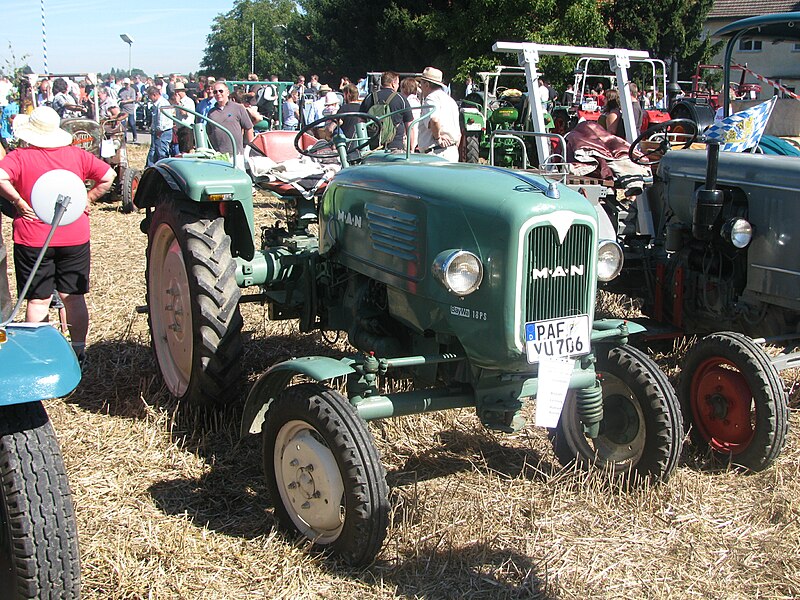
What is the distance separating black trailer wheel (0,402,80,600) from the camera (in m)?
2.25

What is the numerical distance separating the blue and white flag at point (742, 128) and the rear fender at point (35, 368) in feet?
12.2

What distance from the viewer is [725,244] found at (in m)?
4.45

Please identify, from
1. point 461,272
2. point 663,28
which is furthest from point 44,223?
point 663,28

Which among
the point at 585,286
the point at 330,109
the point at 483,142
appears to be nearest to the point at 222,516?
the point at 585,286

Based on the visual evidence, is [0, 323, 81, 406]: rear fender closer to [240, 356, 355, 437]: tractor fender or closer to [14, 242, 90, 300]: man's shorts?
[240, 356, 355, 437]: tractor fender

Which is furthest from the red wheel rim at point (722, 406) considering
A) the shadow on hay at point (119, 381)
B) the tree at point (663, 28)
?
the tree at point (663, 28)

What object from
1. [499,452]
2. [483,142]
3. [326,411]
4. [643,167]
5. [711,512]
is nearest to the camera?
[326,411]

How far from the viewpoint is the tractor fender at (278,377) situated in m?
2.90

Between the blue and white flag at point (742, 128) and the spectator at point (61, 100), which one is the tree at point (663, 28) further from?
the blue and white flag at point (742, 128)

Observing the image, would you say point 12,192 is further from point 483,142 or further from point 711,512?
point 483,142

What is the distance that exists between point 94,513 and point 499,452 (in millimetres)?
1797

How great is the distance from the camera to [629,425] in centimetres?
350

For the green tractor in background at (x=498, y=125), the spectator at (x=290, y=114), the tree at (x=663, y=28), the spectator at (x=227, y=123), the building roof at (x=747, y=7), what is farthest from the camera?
the building roof at (x=747, y=7)

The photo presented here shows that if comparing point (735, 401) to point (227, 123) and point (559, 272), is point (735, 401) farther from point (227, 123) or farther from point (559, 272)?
point (227, 123)
